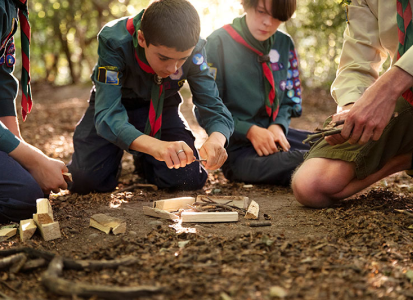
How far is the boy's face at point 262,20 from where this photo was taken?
331 centimetres

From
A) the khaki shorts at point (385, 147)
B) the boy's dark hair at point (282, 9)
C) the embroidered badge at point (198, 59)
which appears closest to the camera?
the khaki shorts at point (385, 147)

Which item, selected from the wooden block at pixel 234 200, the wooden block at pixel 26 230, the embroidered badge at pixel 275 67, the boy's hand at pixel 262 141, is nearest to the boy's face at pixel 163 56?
the wooden block at pixel 234 200

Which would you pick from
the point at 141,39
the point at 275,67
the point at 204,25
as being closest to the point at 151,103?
the point at 141,39

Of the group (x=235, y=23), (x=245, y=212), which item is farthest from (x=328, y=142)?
(x=235, y=23)

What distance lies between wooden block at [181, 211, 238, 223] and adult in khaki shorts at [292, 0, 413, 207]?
1.67ft

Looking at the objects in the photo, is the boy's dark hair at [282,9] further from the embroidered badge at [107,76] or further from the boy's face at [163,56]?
the embroidered badge at [107,76]

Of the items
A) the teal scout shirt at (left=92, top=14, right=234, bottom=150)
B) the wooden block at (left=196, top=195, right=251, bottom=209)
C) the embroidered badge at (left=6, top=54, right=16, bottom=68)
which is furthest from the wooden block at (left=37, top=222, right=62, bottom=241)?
the embroidered badge at (left=6, top=54, right=16, bottom=68)

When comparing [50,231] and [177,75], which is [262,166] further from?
[50,231]

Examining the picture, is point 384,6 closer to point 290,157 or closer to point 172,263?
point 290,157

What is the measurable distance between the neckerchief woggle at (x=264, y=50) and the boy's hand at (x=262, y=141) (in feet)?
0.85

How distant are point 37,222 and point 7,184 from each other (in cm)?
42

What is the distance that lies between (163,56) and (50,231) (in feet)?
3.87

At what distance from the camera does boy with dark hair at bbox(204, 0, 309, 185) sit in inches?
133

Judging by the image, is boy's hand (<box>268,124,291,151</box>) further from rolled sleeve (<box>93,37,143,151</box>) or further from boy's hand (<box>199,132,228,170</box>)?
→ rolled sleeve (<box>93,37,143,151</box>)
